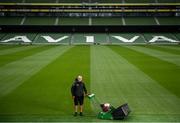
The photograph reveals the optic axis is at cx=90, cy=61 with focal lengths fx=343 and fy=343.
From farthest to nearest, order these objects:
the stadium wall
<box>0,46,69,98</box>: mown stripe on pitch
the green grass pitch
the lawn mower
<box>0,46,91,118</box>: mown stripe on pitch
Result: the stadium wall < <box>0,46,69,98</box>: mown stripe on pitch < <box>0,46,91,118</box>: mown stripe on pitch < the green grass pitch < the lawn mower

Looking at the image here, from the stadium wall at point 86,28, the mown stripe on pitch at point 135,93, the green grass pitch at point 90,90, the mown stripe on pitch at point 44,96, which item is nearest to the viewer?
the green grass pitch at point 90,90

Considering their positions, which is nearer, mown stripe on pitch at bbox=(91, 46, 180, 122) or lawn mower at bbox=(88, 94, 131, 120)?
lawn mower at bbox=(88, 94, 131, 120)

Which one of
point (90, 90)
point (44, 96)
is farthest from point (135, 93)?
point (44, 96)

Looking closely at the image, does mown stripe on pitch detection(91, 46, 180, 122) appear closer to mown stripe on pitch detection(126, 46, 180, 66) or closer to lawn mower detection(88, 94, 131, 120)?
lawn mower detection(88, 94, 131, 120)

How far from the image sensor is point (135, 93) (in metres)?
18.8

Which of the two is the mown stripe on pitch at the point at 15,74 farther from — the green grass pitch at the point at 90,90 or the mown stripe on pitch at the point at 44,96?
the mown stripe on pitch at the point at 44,96

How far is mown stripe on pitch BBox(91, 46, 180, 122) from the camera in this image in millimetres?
15359

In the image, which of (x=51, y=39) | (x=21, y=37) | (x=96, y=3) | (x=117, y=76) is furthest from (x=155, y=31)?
(x=117, y=76)

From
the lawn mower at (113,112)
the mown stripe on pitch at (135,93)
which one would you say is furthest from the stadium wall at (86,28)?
the lawn mower at (113,112)

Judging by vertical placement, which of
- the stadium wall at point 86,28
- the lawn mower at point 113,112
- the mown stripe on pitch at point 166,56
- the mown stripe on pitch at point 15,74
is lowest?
the lawn mower at point 113,112

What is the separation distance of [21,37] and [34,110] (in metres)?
63.1

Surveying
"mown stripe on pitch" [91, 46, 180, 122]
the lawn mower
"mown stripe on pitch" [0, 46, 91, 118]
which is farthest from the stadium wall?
the lawn mower

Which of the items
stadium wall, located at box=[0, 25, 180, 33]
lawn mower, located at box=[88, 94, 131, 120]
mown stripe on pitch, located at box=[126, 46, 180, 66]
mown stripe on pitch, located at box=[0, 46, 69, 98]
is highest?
stadium wall, located at box=[0, 25, 180, 33]

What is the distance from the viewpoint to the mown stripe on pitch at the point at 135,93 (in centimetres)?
1536
